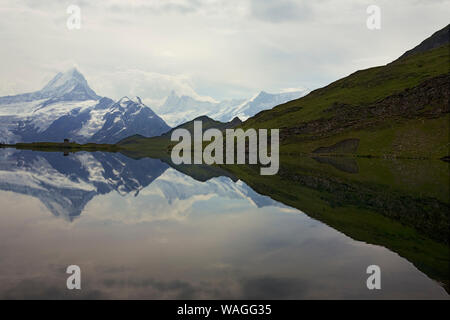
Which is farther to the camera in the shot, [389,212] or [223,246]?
[389,212]

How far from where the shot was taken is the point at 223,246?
22.2 m

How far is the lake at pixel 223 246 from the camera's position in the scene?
15.3 metres

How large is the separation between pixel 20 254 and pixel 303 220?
72.5ft

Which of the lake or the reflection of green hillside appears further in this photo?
the reflection of green hillside

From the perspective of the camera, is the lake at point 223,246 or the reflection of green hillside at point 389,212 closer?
the lake at point 223,246

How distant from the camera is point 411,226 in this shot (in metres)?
28.2

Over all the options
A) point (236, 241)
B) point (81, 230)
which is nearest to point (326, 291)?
point (236, 241)

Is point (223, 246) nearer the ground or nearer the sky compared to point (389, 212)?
nearer the ground

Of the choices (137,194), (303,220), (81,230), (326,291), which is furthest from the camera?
(137,194)

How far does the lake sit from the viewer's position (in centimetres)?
1527

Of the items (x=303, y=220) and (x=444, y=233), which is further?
(x=303, y=220)
